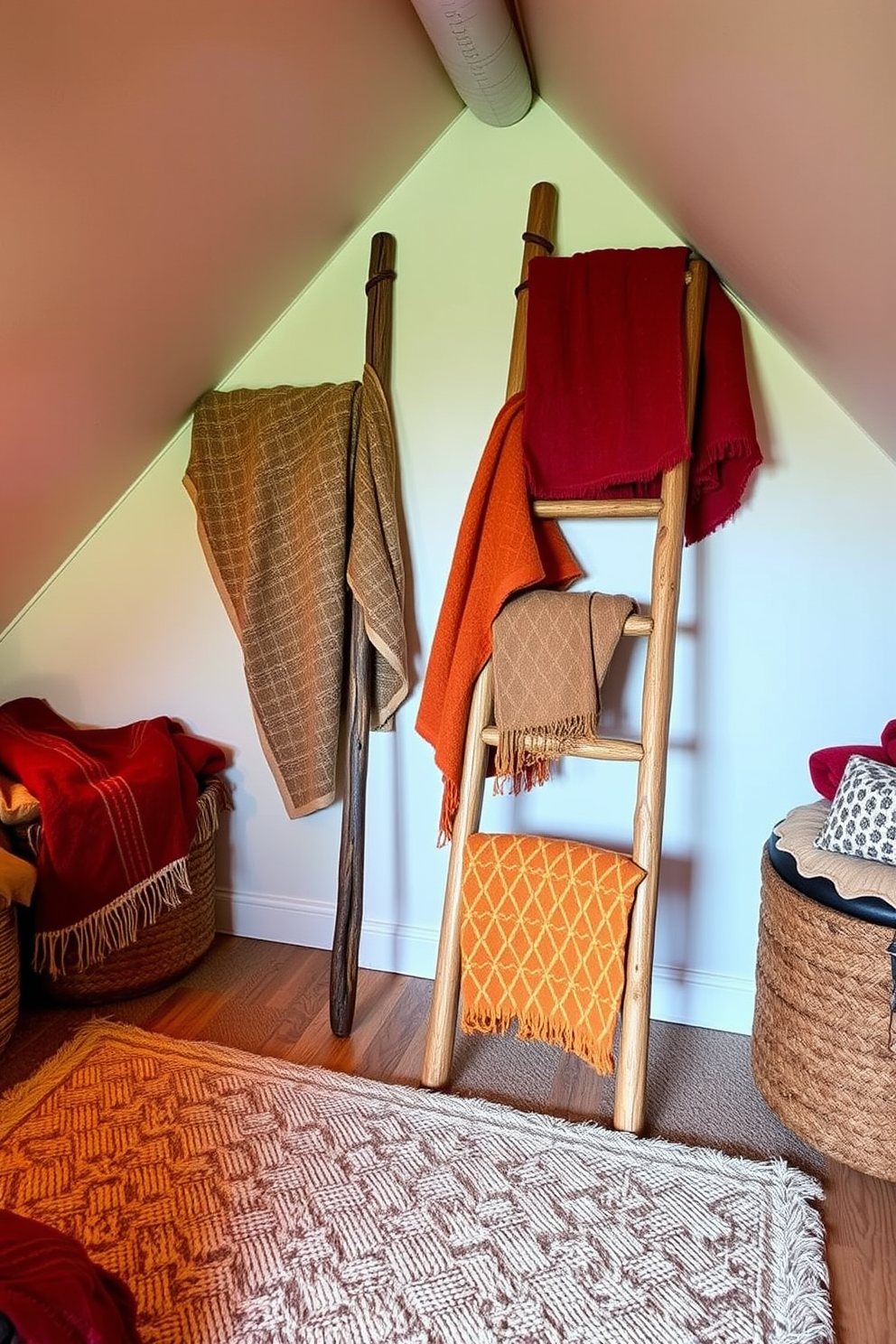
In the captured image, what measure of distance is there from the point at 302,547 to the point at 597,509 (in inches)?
22.6

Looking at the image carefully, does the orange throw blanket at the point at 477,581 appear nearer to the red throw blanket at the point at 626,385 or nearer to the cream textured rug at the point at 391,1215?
the red throw blanket at the point at 626,385

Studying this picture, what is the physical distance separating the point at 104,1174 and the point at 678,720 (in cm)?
117

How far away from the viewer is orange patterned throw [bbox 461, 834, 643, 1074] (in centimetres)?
138

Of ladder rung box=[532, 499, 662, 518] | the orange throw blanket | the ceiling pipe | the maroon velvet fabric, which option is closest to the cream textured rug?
the maroon velvet fabric

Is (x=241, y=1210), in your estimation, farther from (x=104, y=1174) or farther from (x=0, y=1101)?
(x=0, y=1101)

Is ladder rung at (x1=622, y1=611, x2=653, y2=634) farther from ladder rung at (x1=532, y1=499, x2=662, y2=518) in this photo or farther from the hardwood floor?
the hardwood floor

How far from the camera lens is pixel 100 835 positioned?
1.63m

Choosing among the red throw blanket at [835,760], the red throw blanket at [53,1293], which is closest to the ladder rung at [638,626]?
the red throw blanket at [835,760]

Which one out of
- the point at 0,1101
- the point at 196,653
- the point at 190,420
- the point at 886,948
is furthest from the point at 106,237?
the point at 886,948

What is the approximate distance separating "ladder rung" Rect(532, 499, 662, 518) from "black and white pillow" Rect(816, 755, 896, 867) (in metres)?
0.52

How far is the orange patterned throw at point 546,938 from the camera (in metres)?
1.38

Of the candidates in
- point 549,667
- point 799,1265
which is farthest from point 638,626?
point 799,1265

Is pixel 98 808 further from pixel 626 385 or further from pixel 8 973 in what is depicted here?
pixel 626 385

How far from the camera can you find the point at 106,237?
1.33m
